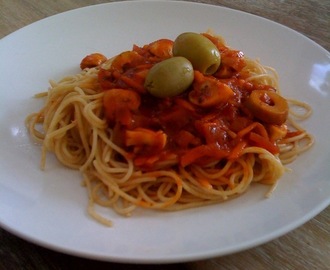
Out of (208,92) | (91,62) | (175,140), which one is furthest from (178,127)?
(91,62)

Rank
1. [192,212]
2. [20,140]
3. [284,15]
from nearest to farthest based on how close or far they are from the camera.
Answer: [192,212], [20,140], [284,15]

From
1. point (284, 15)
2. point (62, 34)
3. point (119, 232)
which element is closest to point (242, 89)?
point (119, 232)

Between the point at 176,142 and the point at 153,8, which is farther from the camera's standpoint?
the point at 153,8

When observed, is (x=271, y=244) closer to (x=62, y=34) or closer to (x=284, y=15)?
(x=62, y=34)

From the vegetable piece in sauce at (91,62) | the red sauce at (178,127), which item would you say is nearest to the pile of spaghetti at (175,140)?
the red sauce at (178,127)

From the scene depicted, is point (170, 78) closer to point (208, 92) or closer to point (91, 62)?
point (208, 92)

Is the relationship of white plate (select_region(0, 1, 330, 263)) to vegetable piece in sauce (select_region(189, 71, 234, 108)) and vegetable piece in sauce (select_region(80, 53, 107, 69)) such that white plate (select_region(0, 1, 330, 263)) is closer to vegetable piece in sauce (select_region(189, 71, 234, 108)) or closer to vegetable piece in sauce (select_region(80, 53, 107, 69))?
vegetable piece in sauce (select_region(80, 53, 107, 69))

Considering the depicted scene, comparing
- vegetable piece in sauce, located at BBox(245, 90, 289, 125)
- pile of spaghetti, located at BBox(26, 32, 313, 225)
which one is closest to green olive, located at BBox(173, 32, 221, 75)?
pile of spaghetti, located at BBox(26, 32, 313, 225)
